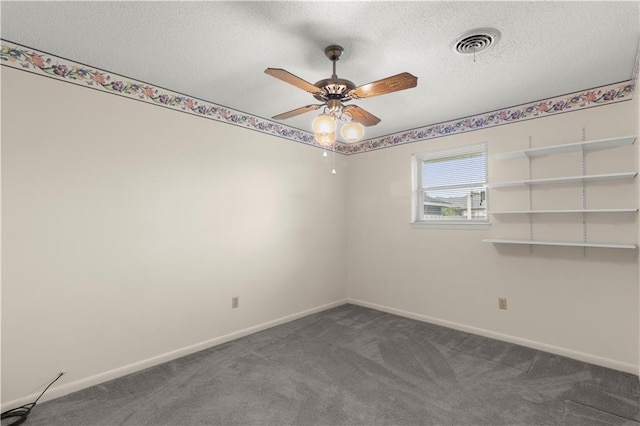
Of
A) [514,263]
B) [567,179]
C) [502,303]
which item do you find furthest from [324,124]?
[502,303]

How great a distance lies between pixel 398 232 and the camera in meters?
4.23

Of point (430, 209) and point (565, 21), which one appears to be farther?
point (430, 209)

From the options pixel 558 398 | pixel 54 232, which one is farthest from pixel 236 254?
pixel 558 398

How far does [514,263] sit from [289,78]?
9.50 ft

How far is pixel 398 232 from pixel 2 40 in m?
4.02

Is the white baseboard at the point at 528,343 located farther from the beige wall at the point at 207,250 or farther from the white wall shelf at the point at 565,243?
the white wall shelf at the point at 565,243

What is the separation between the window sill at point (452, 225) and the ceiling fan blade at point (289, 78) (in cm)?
244

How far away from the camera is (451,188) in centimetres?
393

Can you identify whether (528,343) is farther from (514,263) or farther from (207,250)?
(207,250)

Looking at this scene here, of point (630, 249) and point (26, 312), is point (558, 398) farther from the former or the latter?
point (26, 312)

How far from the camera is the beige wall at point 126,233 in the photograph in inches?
88.2

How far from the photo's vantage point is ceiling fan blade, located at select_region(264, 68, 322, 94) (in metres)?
1.76

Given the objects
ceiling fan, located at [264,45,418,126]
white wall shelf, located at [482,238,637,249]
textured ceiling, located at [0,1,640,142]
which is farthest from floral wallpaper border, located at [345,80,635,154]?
ceiling fan, located at [264,45,418,126]

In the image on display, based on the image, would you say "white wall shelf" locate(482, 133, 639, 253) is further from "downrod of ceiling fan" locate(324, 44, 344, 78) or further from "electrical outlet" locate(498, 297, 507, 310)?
"downrod of ceiling fan" locate(324, 44, 344, 78)
